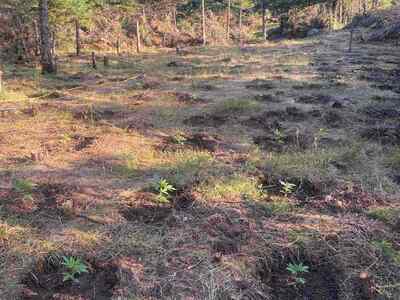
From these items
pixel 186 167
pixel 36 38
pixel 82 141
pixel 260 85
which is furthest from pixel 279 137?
pixel 36 38

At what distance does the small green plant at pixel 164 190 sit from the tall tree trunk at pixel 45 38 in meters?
11.3

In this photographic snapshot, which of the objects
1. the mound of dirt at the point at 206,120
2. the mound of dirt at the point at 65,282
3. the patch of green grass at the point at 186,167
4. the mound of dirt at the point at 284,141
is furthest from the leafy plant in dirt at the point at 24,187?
the mound of dirt at the point at 206,120

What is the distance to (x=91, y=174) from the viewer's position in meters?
6.11

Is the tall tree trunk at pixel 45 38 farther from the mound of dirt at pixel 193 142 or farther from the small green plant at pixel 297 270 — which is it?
the small green plant at pixel 297 270

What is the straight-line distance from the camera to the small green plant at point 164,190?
17.4 feet

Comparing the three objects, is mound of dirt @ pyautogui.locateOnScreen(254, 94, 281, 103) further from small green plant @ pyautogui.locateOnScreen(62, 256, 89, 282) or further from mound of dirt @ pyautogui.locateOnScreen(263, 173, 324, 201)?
small green plant @ pyautogui.locateOnScreen(62, 256, 89, 282)

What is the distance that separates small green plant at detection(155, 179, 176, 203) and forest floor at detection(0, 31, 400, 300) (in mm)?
41

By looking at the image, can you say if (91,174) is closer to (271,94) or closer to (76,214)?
(76,214)

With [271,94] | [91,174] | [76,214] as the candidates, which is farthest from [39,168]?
[271,94]

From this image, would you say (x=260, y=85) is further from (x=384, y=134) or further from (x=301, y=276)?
(x=301, y=276)

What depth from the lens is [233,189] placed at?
564cm

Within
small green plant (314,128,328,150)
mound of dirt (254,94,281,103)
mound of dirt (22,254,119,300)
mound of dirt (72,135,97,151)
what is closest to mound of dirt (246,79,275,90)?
mound of dirt (254,94,281,103)

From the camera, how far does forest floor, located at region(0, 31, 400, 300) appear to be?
3.94 m

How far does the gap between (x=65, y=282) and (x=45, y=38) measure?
42.2 ft
